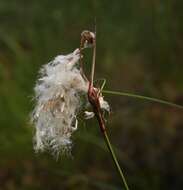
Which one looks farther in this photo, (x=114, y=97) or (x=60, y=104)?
(x=114, y=97)

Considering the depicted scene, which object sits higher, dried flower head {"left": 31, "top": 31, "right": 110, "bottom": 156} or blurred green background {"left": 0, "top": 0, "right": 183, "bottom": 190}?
blurred green background {"left": 0, "top": 0, "right": 183, "bottom": 190}

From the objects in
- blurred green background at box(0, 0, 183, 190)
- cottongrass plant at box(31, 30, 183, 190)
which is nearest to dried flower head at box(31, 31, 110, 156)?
cottongrass plant at box(31, 30, 183, 190)

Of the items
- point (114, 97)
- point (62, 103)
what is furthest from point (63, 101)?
point (114, 97)

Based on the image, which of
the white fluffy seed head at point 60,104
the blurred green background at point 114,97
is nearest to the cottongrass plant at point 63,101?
the white fluffy seed head at point 60,104

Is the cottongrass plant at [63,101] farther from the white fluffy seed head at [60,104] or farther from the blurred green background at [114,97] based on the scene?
the blurred green background at [114,97]

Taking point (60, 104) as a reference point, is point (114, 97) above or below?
above

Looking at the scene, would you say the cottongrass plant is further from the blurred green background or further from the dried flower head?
the blurred green background

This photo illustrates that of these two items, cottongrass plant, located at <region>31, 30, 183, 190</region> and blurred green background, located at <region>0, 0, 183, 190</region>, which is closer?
cottongrass plant, located at <region>31, 30, 183, 190</region>

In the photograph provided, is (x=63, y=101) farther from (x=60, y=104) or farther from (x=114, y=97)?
(x=114, y=97)
